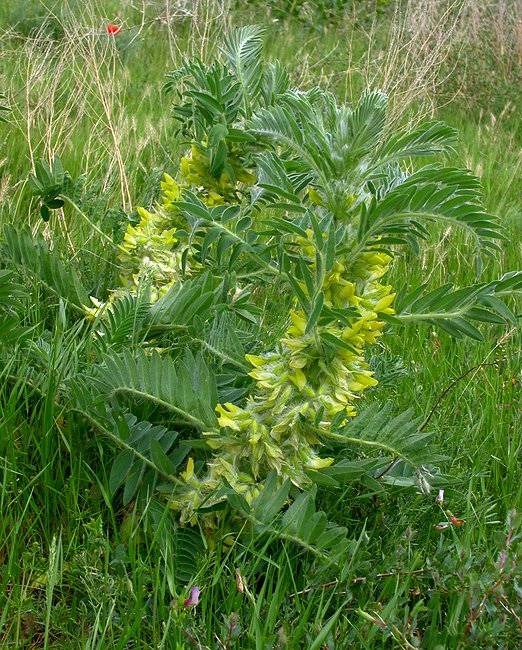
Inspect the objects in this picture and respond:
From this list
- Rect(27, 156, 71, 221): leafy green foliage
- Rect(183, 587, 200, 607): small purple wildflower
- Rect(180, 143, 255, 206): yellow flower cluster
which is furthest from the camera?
Rect(27, 156, 71, 221): leafy green foliage

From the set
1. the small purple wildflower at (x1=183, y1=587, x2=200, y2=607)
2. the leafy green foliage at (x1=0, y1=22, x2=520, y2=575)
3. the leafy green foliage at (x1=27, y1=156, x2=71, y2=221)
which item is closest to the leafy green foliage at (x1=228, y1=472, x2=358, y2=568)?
the leafy green foliage at (x1=0, y1=22, x2=520, y2=575)

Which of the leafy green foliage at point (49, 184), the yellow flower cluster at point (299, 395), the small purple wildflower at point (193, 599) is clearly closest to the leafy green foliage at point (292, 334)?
the yellow flower cluster at point (299, 395)

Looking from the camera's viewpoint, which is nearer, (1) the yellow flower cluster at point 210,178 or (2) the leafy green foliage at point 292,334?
(2) the leafy green foliage at point 292,334

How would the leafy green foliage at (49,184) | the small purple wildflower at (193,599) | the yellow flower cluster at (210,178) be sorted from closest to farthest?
the small purple wildflower at (193,599), the yellow flower cluster at (210,178), the leafy green foliage at (49,184)

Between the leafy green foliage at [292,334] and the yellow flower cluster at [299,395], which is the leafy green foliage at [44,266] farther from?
the yellow flower cluster at [299,395]

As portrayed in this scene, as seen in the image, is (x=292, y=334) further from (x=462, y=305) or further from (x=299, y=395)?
(x=462, y=305)

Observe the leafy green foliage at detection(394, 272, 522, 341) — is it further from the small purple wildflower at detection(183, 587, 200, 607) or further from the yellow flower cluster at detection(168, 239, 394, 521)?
the small purple wildflower at detection(183, 587, 200, 607)

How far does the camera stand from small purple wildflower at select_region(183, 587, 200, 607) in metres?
1.22

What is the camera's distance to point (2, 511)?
A: 4.63 ft

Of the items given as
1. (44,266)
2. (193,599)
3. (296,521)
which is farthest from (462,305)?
(44,266)

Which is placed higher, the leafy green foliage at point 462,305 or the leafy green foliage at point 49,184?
the leafy green foliage at point 462,305

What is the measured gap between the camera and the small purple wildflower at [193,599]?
3.99 feet

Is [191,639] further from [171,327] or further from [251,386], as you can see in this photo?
[171,327]

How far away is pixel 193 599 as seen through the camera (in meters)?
1.22
